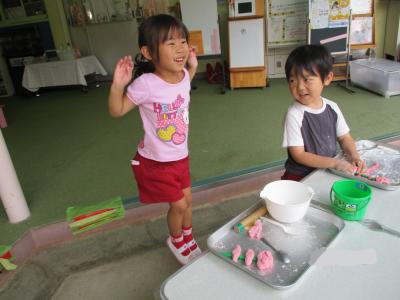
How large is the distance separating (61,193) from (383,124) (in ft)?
7.82

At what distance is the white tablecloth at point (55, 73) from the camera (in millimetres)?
4793

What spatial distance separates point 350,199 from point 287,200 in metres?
0.15

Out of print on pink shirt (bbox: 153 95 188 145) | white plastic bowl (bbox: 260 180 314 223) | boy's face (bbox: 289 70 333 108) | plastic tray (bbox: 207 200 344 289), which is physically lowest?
plastic tray (bbox: 207 200 344 289)

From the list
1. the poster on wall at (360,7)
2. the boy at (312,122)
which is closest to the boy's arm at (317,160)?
the boy at (312,122)

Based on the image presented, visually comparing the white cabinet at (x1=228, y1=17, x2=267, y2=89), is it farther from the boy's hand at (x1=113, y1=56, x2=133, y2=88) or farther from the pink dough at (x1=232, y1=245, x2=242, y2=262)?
the pink dough at (x1=232, y1=245, x2=242, y2=262)

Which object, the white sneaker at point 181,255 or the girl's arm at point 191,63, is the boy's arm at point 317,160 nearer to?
the girl's arm at point 191,63

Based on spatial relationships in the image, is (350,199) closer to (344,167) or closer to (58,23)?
(344,167)

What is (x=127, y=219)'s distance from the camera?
186 cm

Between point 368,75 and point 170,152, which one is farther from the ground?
point 170,152

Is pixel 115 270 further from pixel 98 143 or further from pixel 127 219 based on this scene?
pixel 98 143

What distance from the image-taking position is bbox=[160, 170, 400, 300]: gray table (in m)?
0.61

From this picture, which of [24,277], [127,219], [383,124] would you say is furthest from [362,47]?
[24,277]

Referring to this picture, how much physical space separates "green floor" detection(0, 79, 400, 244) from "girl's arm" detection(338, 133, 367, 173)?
0.96m

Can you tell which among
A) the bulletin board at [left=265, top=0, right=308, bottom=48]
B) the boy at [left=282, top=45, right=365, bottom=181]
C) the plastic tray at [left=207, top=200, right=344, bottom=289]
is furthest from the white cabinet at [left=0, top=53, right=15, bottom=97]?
the plastic tray at [left=207, top=200, right=344, bottom=289]
